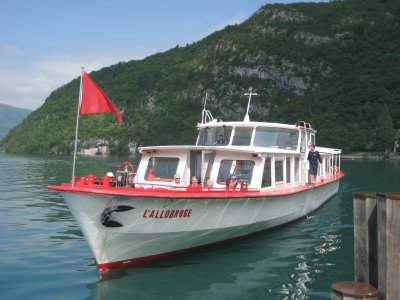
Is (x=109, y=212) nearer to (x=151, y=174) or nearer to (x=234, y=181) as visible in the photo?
(x=151, y=174)

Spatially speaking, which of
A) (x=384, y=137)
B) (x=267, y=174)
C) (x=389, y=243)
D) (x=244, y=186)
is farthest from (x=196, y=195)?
(x=384, y=137)

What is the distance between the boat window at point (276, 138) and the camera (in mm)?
15334

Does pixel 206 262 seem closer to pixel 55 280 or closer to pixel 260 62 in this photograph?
pixel 55 280

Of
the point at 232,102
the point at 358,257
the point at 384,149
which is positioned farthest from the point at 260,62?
the point at 358,257

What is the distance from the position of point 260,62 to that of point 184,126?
42.2 meters

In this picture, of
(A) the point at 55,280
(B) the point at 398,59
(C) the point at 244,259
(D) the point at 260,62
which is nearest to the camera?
(A) the point at 55,280

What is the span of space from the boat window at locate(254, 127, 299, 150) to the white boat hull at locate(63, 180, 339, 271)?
9.72 feet

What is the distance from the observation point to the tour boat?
10.1 m

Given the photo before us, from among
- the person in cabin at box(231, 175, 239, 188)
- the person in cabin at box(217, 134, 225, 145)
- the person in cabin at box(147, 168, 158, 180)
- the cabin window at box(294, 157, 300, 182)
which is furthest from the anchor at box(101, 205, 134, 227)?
the cabin window at box(294, 157, 300, 182)

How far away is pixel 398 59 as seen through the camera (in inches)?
6171

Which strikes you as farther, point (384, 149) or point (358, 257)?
point (384, 149)

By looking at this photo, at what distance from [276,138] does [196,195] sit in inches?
234

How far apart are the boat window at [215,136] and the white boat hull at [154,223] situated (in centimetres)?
329

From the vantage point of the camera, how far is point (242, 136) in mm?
15359
